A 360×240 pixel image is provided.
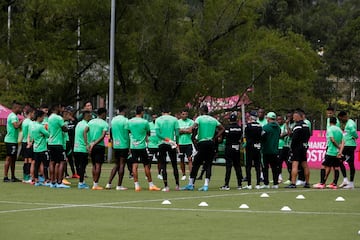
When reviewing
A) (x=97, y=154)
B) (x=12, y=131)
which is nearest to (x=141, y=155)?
(x=97, y=154)

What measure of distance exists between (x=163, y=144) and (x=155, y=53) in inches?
1158

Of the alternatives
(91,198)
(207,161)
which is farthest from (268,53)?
(91,198)

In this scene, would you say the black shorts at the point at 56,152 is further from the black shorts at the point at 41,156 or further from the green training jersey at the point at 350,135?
the green training jersey at the point at 350,135

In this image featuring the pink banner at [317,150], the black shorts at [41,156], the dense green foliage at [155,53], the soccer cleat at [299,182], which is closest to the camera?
the black shorts at [41,156]

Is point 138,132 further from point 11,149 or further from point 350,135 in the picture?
point 350,135

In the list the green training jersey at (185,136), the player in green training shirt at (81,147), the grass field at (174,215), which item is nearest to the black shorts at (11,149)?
the player in green training shirt at (81,147)

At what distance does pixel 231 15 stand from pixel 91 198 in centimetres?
3428

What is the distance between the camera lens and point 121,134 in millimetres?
24172

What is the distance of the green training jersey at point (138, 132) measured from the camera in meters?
23.8

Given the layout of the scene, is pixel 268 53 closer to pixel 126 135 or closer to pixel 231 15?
pixel 231 15

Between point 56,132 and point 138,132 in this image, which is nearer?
point 138,132

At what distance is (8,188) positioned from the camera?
2427 cm

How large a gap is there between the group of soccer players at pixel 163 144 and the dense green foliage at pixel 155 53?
25681mm

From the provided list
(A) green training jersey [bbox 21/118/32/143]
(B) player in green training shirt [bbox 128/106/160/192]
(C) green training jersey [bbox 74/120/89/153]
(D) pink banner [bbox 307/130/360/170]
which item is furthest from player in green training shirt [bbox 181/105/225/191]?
(D) pink banner [bbox 307/130/360/170]
